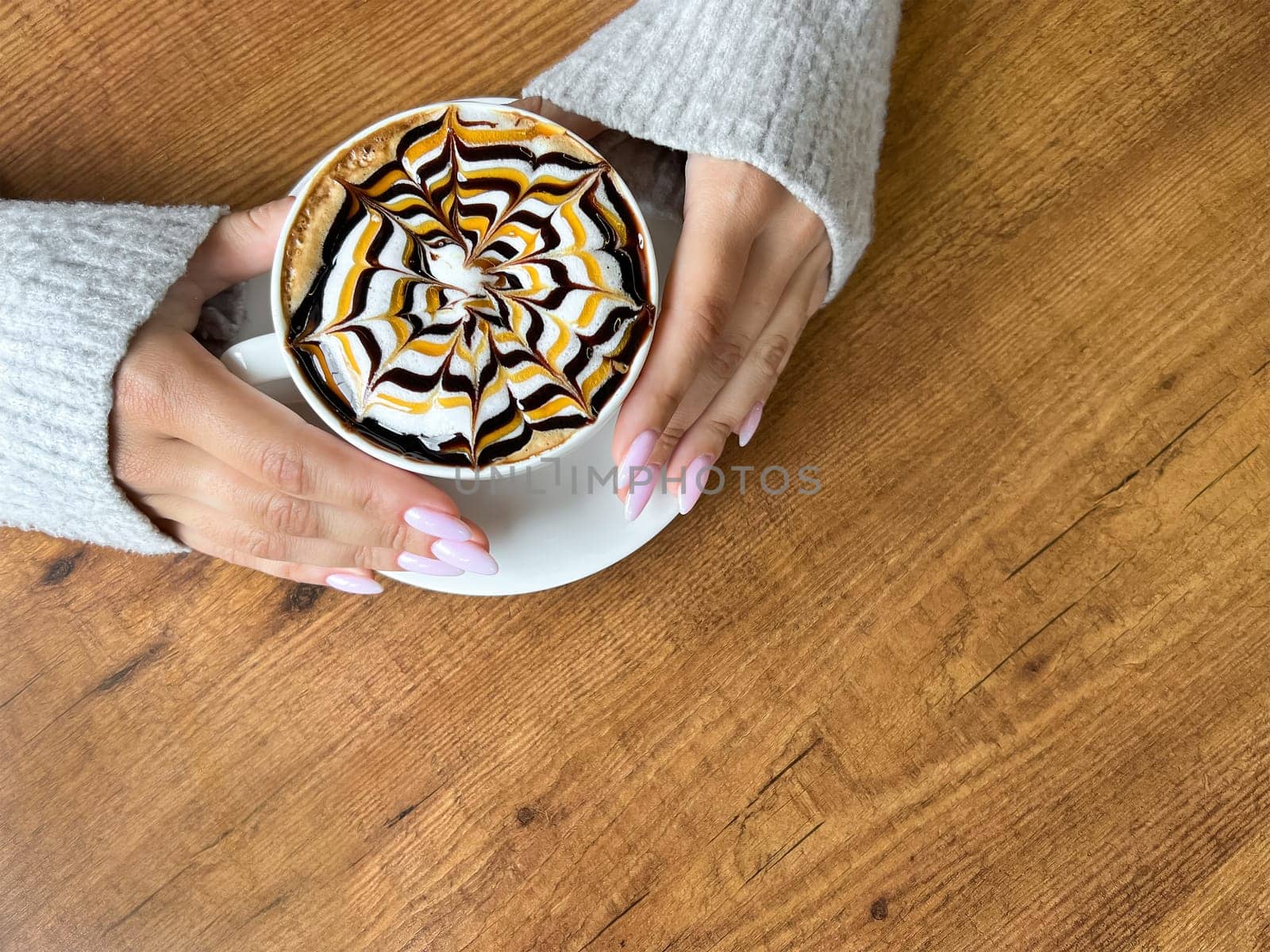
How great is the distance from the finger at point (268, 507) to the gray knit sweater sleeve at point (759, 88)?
0.33m

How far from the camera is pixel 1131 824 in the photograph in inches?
28.4

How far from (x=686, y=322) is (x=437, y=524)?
0.76ft

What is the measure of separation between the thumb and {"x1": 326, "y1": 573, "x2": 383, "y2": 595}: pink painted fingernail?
0.24 meters

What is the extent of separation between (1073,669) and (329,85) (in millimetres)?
821

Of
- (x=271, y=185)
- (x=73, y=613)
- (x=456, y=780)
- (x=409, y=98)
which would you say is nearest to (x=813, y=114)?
(x=409, y=98)

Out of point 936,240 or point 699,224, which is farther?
point 936,240

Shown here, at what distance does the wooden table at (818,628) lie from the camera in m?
0.72

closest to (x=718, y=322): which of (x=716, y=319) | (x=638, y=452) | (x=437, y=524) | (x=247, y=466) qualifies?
(x=716, y=319)

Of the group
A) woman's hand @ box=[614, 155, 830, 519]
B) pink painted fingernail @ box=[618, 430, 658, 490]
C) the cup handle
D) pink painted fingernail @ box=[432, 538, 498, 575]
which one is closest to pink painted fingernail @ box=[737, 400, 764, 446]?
woman's hand @ box=[614, 155, 830, 519]

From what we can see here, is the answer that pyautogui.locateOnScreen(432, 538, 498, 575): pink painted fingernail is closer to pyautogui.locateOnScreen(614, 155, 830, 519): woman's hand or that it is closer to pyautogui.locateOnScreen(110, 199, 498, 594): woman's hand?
pyautogui.locateOnScreen(110, 199, 498, 594): woman's hand

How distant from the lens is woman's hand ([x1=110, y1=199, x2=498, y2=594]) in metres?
0.60

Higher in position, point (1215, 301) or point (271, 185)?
point (271, 185)

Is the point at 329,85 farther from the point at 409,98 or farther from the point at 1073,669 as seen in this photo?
the point at 1073,669

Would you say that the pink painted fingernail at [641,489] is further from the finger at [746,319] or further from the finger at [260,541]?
the finger at [260,541]
